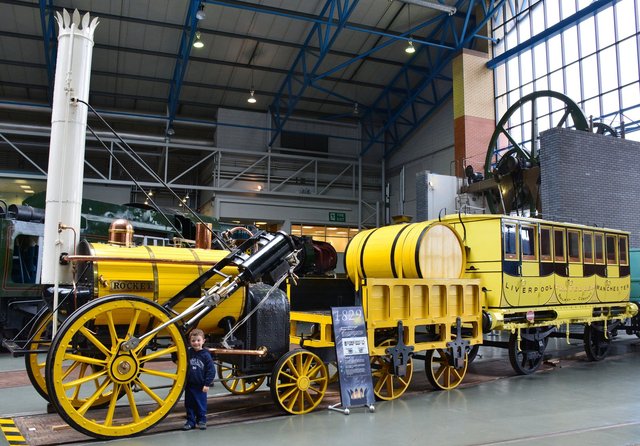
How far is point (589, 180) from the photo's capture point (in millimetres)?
14500

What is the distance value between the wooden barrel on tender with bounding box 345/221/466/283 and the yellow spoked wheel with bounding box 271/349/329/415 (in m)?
1.53

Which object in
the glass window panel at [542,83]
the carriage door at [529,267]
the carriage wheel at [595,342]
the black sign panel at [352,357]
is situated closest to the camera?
the black sign panel at [352,357]

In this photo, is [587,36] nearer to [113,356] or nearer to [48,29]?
[48,29]

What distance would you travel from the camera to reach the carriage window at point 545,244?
355 inches

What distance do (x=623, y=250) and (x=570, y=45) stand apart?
1240cm

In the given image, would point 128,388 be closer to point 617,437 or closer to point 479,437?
point 479,437

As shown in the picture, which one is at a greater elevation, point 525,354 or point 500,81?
point 500,81

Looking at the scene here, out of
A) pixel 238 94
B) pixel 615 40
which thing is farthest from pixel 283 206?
pixel 615 40

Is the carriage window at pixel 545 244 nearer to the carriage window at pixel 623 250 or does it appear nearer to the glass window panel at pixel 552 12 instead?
the carriage window at pixel 623 250

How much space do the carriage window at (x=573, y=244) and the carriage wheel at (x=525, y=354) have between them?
1.54 m

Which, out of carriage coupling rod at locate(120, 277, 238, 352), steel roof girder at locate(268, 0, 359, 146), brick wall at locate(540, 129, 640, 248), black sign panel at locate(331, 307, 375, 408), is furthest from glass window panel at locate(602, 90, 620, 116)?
carriage coupling rod at locate(120, 277, 238, 352)

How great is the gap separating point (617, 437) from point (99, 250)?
563 cm

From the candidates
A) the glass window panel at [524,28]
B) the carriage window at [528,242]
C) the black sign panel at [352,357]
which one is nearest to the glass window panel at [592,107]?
the glass window panel at [524,28]

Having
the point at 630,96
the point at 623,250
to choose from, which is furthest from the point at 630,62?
the point at 623,250
